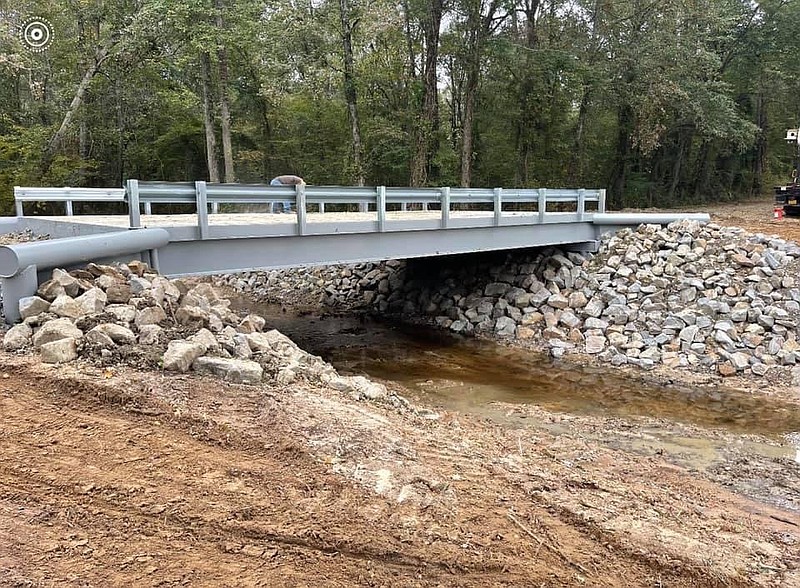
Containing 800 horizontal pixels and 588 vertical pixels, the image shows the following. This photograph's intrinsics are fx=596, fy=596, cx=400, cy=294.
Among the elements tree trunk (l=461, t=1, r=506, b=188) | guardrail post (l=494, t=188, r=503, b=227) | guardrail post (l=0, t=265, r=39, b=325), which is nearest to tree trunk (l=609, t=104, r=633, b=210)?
tree trunk (l=461, t=1, r=506, b=188)

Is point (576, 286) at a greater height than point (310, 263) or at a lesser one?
lesser

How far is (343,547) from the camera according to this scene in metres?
3.07

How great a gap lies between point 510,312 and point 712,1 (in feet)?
50.5

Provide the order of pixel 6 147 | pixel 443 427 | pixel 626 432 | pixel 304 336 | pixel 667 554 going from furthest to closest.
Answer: pixel 6 147, pixel 304 336, pixel 626 432, pixel 443 427, pixel 667 554

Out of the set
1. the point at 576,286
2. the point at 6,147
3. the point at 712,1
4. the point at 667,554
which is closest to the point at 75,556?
the point at 667,554

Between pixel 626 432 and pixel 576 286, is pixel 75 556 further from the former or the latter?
pixel 576 286

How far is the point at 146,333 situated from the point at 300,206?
152 inches

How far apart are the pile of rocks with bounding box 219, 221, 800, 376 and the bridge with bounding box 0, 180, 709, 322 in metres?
1.43

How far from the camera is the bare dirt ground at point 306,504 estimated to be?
288cm

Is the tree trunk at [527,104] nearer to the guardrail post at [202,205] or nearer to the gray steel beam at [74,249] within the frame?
the guardrail post at [202,205]

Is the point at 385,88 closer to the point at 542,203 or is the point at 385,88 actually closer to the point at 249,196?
the point at 542,203

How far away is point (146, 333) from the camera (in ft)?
17.7

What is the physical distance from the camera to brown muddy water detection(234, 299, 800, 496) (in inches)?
255

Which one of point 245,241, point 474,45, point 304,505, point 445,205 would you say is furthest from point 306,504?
point 474,45
